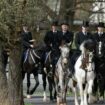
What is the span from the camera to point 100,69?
1989cm

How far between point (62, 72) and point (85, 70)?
1.09m

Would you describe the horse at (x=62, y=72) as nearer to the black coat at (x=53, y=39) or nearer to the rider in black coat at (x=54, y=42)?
the rider in black coat at (x=54, y=42)

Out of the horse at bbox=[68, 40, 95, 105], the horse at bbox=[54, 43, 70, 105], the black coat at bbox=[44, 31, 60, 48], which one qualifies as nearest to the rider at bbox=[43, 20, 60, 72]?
the black coat at bbox=[44, 31, 60, 48]

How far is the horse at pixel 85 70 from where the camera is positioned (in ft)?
59.0

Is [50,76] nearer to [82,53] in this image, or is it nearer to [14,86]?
[82,53]

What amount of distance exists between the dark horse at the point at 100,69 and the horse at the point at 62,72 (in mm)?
1123

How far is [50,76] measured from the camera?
2081cm

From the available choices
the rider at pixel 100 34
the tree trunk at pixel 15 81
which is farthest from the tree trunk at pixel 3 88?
the rider at pixel 100 34

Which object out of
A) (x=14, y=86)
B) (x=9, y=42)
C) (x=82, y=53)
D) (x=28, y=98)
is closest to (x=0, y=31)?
(x=9, y=42)

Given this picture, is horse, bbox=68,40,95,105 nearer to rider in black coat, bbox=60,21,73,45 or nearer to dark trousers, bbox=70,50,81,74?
dark trousers, bbox=70,50,81,74

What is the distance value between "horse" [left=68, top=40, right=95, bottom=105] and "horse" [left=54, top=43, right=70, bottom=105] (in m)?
0.39

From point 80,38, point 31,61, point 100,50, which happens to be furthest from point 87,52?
point 31,61

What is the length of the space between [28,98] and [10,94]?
5.31 metres

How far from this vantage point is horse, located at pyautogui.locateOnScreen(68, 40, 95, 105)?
18.0 metres
